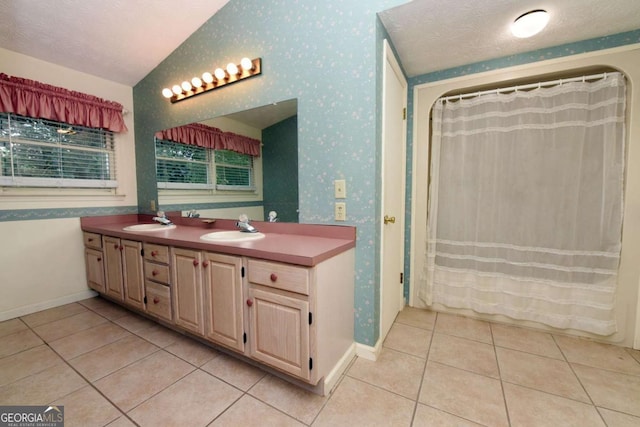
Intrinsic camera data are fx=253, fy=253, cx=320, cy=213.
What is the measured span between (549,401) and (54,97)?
13.2 feet

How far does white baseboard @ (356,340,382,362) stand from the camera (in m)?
1.61

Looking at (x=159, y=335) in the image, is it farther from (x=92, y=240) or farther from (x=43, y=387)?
(x=92, y=240)

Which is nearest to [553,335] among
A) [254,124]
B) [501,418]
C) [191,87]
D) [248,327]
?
[501,418]

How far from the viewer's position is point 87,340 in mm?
1829

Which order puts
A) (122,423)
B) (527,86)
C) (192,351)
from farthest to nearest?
(527,86) < (192,351) < (122,423)

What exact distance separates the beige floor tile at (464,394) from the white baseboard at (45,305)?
314cm

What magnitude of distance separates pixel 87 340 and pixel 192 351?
827 millimetres

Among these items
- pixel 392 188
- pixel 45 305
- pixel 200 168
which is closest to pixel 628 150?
pixel 392 188

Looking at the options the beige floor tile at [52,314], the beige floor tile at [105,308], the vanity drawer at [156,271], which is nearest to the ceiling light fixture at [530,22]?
the vanity drawer at [156,271]

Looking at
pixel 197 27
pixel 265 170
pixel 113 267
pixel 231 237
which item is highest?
pixel 197 27

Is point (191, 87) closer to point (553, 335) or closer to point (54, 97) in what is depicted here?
point (54, 97)

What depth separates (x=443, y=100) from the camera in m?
2.11

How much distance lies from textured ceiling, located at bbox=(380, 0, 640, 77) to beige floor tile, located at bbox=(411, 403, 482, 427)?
2103 millimetres

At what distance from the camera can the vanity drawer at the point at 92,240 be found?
234 centimetres
